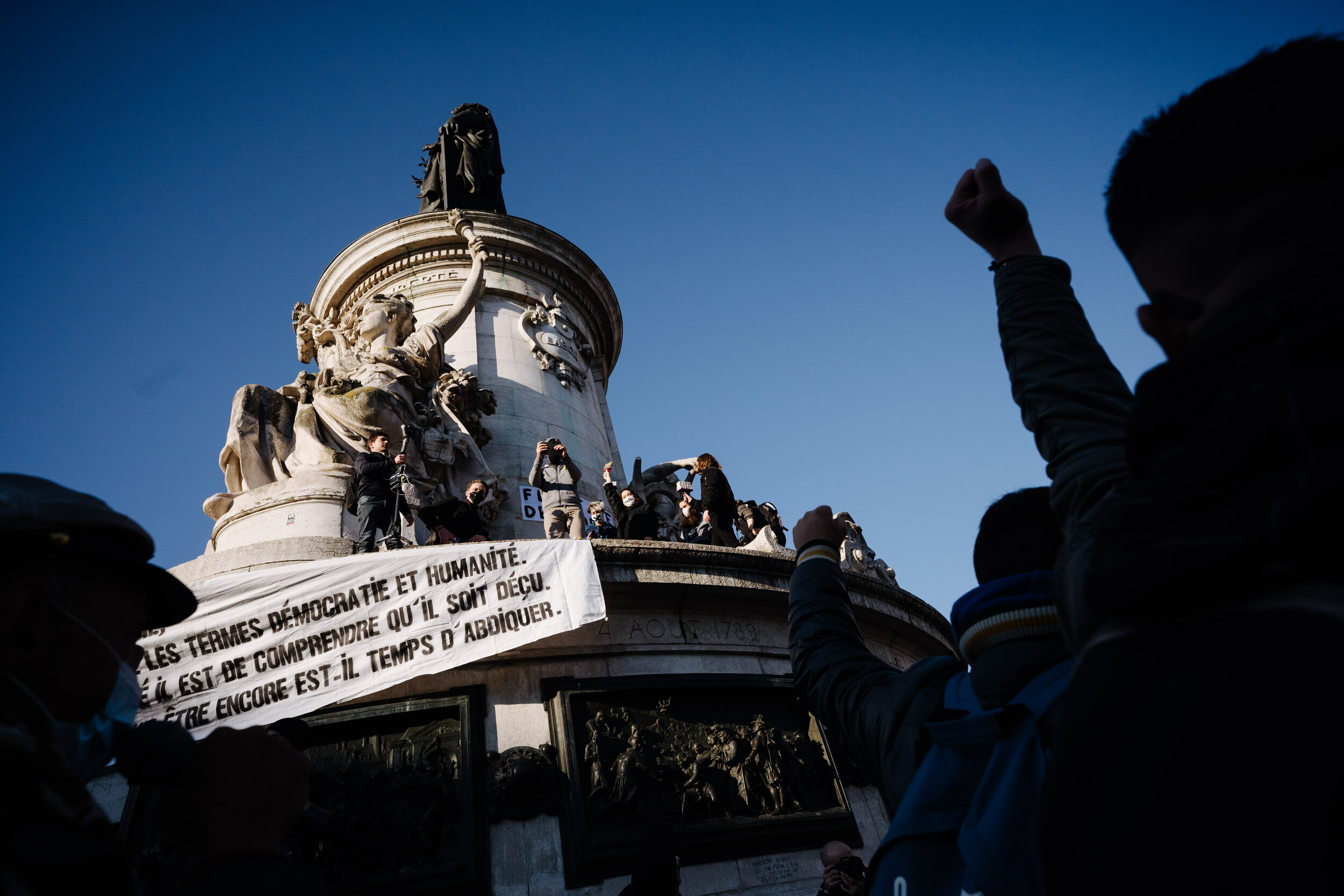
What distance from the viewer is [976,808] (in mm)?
1469

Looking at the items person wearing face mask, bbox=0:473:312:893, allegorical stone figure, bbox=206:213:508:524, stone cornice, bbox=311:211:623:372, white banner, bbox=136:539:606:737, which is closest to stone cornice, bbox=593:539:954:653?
white banner, bbox=136:539:606:737

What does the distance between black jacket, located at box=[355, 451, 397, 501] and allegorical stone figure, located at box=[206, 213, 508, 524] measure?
450 millimetres

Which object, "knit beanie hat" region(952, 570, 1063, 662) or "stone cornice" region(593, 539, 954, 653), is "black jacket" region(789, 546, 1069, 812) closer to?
"knit beanie hat" region(952, 570, 1063, 662)

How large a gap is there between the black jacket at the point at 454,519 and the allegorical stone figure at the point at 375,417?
39 centimetres

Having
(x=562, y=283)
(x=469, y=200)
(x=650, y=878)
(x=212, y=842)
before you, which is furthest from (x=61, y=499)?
(x=469, y=200)

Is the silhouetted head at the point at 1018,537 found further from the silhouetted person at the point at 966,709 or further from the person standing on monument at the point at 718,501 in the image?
the person standing on monument at the point at 718,501

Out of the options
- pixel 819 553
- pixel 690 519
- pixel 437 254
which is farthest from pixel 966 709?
pixel 437 254

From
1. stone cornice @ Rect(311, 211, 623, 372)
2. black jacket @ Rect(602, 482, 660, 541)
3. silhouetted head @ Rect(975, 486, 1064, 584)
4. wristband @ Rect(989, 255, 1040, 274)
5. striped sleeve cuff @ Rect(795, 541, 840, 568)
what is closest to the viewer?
wristband @ Rect(989, 255, 1040, 274)

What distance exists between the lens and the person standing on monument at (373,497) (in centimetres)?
782

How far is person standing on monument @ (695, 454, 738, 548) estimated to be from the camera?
1046 cm

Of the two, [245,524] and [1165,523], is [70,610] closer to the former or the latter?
[1165,523]

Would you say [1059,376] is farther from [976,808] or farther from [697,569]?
[697,569]

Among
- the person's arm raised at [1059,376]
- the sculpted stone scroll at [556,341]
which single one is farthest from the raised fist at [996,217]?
the sculpted stone scroll at [556,341]

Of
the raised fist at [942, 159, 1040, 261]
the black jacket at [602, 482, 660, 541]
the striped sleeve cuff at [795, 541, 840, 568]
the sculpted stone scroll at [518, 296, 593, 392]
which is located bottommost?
the striped sleeve cuff at [795, 541, 840, 568]
